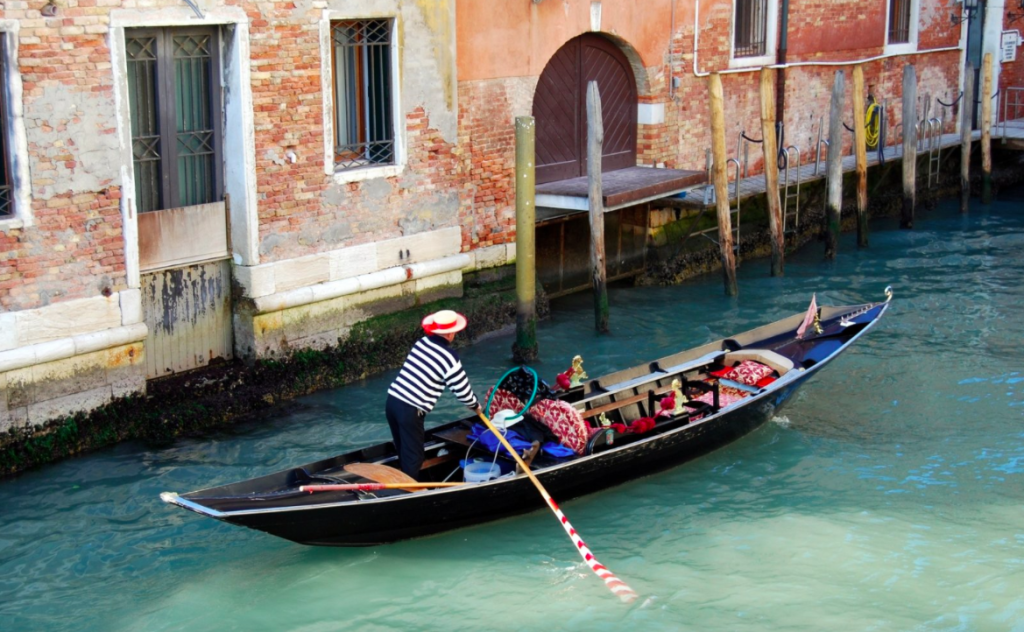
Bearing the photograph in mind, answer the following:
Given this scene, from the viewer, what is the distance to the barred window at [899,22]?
45.2 ft

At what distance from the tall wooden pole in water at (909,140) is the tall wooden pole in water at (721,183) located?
9.66 ft

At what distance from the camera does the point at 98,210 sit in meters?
6.96

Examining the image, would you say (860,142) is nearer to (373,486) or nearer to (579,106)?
(579,106)

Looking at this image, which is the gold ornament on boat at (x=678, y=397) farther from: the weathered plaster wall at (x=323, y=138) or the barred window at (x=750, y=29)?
the barred window at (x=750, y=29)

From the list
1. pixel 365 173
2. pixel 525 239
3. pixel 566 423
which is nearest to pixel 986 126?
pixel 525 239

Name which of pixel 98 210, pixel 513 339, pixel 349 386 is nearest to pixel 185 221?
pixel 98 210

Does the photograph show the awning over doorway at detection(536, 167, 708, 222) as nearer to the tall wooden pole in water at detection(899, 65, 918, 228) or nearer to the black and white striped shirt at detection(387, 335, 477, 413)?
the tall wooden pole in water at detection(899, 65, 918, 228)

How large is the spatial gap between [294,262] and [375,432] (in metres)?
1.28

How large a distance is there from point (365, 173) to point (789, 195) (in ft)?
17.3

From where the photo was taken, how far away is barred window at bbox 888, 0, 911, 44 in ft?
45.2

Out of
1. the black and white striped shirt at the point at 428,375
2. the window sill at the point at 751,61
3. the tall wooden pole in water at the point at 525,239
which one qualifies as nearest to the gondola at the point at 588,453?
the black and white striped shirt at the point at 428,375

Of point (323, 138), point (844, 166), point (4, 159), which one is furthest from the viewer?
point (844, 166)

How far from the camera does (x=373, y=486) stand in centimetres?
571

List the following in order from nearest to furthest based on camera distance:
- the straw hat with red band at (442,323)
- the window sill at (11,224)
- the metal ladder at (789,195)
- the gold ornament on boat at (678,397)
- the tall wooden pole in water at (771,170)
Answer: the straw hat with red band at (442,323) < the window sill at (11,224) < the gold ornament on boat at (678,397) < the tall wooden pole in water at (771,170) < the metal ladder at (789,195)
